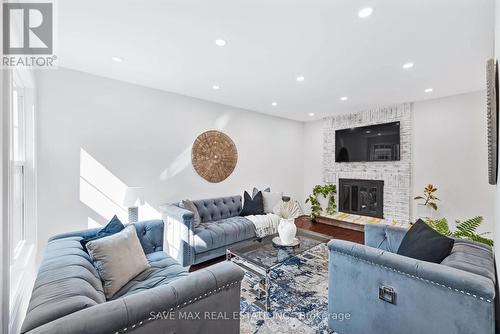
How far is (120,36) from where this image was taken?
2150mm

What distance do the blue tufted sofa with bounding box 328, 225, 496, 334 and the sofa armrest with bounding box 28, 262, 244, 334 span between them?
2.80 ft

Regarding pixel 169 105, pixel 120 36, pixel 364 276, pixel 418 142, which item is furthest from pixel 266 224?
pixel 418 142

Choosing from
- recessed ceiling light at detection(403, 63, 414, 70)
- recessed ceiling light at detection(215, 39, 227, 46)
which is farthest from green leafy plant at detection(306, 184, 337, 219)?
recessed ceiling light at detection(215, 39, 227, 46)

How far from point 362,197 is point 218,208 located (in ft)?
11.1

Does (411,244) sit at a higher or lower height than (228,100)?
lower

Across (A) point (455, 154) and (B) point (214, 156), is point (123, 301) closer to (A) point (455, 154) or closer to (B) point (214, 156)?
(B) point (214, 156)

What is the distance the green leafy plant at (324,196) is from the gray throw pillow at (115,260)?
450 cm

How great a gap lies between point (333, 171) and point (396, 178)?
4.51ft

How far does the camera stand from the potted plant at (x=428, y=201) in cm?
409

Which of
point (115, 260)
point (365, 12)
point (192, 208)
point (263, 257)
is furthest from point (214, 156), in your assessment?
point (365, 12)

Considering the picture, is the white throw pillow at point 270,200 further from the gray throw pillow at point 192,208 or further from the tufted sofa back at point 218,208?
the gray throw pillow at point 192,208

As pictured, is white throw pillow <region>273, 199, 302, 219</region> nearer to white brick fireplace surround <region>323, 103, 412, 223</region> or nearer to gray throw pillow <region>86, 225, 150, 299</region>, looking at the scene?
gray throw pillow <region>86, 225, 150, 299</region>

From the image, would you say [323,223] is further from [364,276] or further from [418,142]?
[364,276]

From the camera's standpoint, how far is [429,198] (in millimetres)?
4141
